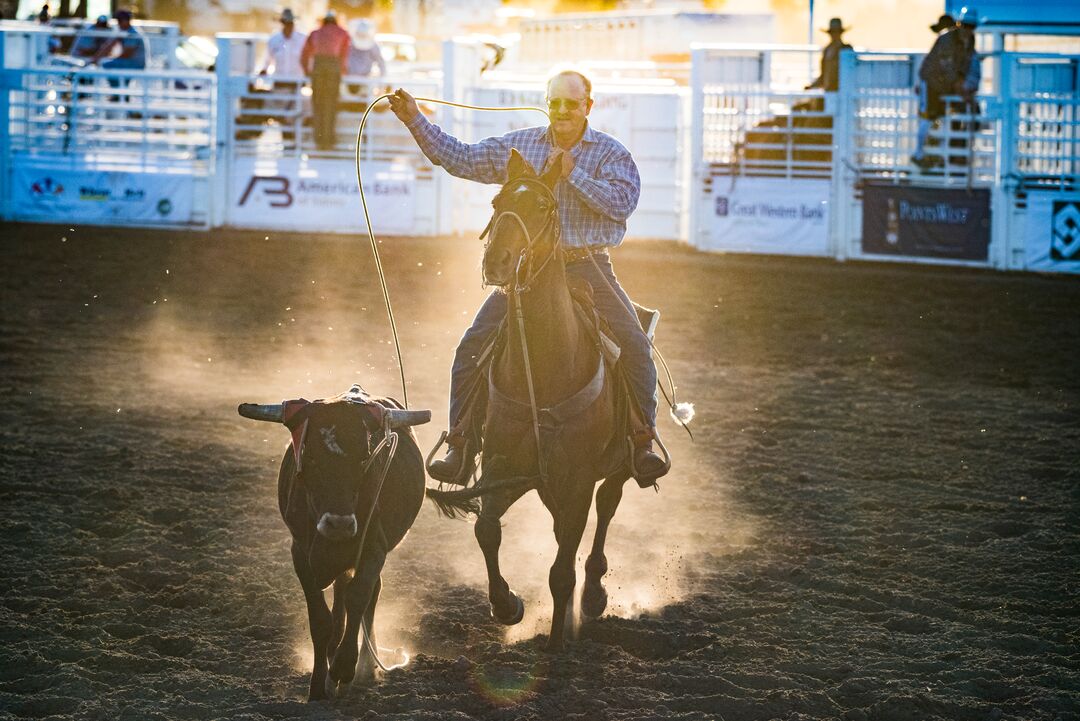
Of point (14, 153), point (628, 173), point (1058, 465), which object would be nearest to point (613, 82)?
point (14, 153)

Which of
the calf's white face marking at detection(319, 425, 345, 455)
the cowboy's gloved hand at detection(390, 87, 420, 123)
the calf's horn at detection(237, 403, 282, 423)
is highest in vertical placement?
the cowboy's gloved hand at detection(390, 87, 420, 123)

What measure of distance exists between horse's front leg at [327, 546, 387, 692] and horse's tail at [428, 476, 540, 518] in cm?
65

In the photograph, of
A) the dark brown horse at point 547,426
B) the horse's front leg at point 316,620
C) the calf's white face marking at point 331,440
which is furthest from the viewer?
the dark brown horse at point 547,426

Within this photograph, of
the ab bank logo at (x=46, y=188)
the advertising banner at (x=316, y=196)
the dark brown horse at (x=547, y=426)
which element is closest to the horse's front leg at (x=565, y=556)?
the dark brown horse at (x=547, y=426)

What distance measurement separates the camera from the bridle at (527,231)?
4.60 m

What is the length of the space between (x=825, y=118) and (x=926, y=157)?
1.40 m

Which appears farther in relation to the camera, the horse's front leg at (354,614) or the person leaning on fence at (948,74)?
the person leaning on fence at (948,74)

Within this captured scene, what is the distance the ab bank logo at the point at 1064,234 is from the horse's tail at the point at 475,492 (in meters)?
12.6

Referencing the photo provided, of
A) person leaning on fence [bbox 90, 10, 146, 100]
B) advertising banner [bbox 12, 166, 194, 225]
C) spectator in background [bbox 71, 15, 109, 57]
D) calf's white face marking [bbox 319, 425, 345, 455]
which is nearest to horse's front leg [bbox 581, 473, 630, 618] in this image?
calf's white face marking [bbox 319, 425, 345, 455]

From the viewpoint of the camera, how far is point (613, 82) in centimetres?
1988

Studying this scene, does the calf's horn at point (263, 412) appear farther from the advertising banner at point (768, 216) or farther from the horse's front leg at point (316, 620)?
the advertising banner at point (768, 216)

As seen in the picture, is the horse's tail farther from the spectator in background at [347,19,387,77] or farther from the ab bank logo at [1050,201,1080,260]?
the spectator in background at [347,19,387,77]

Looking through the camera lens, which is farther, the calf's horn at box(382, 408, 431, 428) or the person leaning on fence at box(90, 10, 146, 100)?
the person leaning on fence at box(90, 10, 146, 100)

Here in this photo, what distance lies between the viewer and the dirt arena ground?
478 cm
